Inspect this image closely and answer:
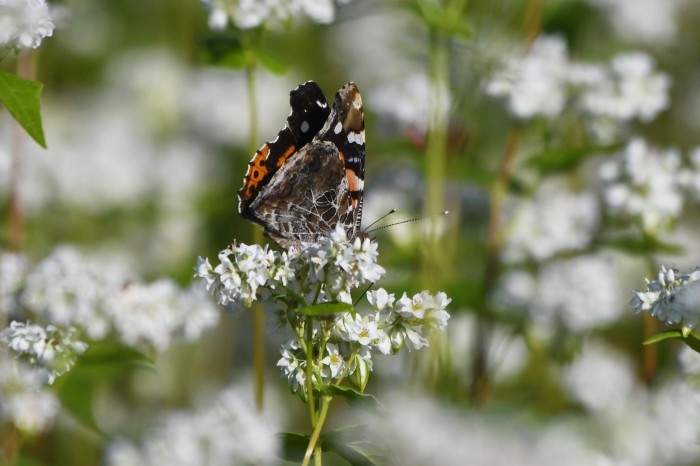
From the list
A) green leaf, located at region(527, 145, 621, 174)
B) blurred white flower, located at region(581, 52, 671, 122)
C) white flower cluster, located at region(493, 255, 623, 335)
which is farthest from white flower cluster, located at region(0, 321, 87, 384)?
blurred white flower, located at region(581, 52, 671, 122)

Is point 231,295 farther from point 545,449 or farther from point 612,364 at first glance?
point 612,364

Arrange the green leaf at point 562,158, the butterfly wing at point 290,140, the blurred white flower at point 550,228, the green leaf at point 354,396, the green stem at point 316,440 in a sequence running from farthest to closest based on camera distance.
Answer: the blurred white flower at point 550,228, the green leaf at point 562,158, the butterfly wing at point 290,140, the green stem at point 316,440, the green leaf at point 354,396

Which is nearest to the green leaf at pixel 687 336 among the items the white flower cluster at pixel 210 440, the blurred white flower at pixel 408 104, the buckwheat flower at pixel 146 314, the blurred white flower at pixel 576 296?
the white flower cluster at pixel 210 440

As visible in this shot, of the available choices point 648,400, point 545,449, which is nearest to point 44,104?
point 648,400

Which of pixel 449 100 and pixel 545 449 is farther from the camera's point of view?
pixel 449 100

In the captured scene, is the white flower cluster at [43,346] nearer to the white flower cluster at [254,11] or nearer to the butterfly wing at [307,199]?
the butterfly wing at [307,199]

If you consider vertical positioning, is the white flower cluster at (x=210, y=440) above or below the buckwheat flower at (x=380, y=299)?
below

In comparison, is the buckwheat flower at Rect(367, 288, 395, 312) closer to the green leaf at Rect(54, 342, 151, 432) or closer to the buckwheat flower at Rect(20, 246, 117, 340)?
the green leaf at Rect(54, 342, 151, 432)
